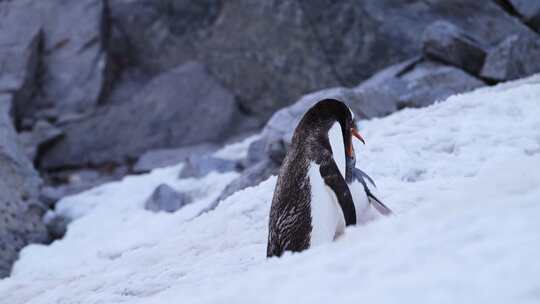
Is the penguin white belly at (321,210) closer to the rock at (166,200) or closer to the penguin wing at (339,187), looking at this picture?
the penguin wing at (339,187)

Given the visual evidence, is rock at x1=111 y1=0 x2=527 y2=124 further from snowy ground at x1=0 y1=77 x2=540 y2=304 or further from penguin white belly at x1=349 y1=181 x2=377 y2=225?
penguin white belly at x1=349 y1=181 x2=377 y2=225

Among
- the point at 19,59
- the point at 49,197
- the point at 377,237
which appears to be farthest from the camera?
the point at 19,59

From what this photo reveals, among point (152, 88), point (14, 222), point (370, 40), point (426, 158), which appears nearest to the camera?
point (426, 158)

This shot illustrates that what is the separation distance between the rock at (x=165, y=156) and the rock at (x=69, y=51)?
199cm

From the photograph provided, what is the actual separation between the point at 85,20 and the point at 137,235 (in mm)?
7824

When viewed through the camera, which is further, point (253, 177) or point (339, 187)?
point (253, 177)

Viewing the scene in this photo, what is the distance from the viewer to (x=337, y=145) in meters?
3.31

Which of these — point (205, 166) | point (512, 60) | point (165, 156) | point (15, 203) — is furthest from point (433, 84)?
point (15, 203)

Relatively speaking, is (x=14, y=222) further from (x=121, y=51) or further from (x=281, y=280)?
(x=121, y=51)

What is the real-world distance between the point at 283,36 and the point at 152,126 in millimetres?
2874

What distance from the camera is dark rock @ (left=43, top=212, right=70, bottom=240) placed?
7.21 m

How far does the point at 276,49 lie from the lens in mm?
10945

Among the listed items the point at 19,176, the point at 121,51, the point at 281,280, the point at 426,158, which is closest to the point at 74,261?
the point at 19,176

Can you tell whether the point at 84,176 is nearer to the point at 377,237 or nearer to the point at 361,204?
the point at 361,204
